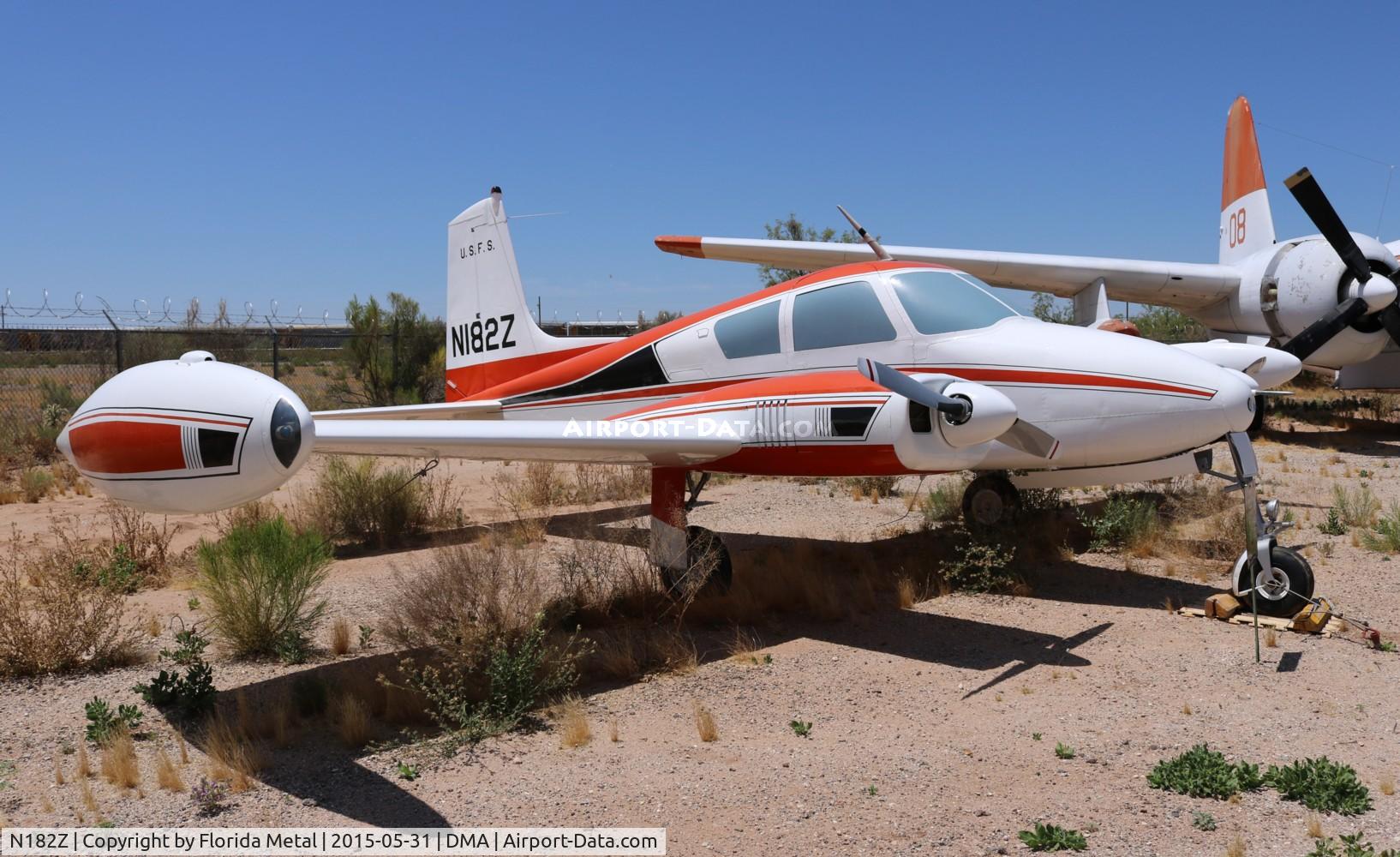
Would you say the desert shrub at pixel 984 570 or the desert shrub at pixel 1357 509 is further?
the desert shrub at pixel 1357 509

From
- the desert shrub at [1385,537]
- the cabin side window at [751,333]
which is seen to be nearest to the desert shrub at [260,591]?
the cabin side window at [751,333]

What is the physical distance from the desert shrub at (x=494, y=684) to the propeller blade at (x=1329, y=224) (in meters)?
11.7

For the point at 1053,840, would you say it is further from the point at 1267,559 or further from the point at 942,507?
the point at 942,507

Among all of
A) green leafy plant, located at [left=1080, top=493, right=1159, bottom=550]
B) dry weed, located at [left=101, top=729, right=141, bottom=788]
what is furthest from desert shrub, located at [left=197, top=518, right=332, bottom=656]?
green leafy plant, located at [left=1080, top=493, right=1159, bottom=550]

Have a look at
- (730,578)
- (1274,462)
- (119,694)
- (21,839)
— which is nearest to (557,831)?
(21,839)

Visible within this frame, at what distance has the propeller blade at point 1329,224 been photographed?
45.8 ft

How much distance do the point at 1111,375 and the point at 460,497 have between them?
9709mm

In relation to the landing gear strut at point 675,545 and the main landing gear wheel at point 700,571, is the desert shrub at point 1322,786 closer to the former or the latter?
the main landing gear wheel at point 700,571

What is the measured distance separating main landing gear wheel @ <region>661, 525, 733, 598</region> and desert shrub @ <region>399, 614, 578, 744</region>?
1620mm

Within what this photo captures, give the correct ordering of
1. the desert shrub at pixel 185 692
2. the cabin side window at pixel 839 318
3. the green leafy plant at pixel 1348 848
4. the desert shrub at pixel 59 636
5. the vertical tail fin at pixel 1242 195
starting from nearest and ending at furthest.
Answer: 1. the green leafy plant at pixel 1348 848
2. the desert shrub at pixel 185 692
3. the desert shrub at pixel 59 636
4. the cabin side window at pixel 839 318
5. the vertical tail fin at pixel 1242 195

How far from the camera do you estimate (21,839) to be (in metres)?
3.89

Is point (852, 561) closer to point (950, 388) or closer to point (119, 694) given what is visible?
point (950, 388)

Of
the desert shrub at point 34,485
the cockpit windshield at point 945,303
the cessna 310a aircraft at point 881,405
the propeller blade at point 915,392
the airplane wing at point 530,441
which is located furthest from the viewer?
the desert shrub at point 34,485
